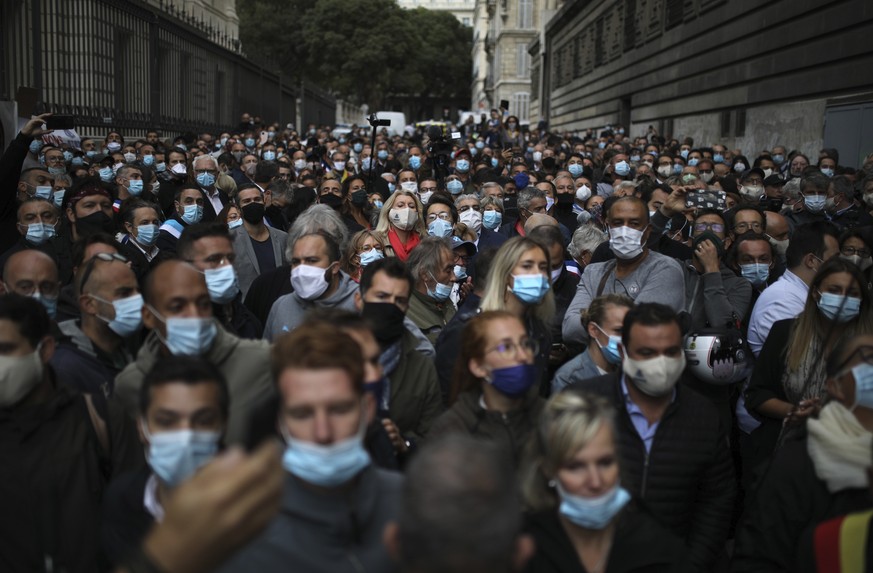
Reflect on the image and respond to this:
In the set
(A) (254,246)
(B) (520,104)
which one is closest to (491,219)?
(A) (254,246)

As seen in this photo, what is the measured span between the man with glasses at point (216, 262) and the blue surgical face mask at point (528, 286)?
1.53 m

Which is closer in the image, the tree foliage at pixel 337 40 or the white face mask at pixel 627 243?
the white face mask at pixel 627 243


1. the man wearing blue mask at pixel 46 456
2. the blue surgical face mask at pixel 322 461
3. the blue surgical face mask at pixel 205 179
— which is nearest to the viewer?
the blue surgical face mask at pixel 322 461

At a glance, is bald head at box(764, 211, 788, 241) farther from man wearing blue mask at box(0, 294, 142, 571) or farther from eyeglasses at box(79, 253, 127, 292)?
man wearing blue mask at box(0, 294, 142, 571)

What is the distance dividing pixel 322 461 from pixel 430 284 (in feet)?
12.5

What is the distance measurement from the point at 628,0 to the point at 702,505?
3522 cm

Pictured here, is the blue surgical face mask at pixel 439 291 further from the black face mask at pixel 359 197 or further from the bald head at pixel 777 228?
the black face mask at pixel 359 197

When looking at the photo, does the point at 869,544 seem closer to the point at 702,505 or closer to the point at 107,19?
the point at 702,505

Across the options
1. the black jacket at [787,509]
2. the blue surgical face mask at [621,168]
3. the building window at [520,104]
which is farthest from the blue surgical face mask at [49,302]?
the building window at [520,104]

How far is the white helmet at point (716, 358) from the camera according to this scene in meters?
5.50

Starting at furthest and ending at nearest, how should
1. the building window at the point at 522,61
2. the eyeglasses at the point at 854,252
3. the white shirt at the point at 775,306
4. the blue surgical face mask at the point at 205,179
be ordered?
the building window at the point at 522,61
the blue surgical face mask at the point at 205,179
the eyeglasses at the point at 854,252
the white shirt at the point at 775,306

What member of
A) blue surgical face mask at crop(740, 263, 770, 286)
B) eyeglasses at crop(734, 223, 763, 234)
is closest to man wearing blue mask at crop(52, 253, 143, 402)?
blue surgical face mask at crop(740, 263, 770, 286)

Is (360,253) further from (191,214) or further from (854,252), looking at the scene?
(854,252)

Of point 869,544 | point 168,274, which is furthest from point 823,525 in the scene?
point 168,274
